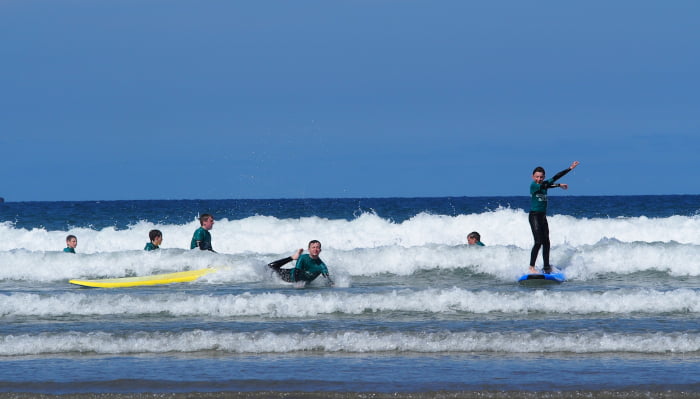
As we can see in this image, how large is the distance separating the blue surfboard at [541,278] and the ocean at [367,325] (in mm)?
315

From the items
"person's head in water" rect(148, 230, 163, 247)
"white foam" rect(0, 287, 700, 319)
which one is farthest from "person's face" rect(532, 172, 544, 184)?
"person's head in water" rect(148, 230, 163, 247)

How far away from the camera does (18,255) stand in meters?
17.6

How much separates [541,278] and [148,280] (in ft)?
24.7

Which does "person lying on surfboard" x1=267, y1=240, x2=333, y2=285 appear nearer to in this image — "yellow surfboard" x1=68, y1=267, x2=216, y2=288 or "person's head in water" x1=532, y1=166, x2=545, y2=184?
"yellow surfboard" x1=68, y1=267, x2=216, y2=288

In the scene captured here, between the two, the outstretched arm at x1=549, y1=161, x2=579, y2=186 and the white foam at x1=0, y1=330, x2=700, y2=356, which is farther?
the outstretched arm at x1=549, y1=161, x2=579, y2=186

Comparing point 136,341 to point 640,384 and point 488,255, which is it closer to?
point 640,384

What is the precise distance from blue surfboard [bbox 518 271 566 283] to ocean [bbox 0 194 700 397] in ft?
1.03

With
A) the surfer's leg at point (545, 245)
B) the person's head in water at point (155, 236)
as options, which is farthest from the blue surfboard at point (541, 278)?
the person's head in water at point (155, 236)

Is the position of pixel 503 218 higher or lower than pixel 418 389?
higher

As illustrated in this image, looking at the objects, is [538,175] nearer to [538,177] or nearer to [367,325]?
[538,177]

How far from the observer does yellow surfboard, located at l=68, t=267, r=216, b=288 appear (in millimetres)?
15352

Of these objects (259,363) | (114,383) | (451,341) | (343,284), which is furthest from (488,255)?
(114,383)

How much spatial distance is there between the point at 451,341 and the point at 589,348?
1.55 metres

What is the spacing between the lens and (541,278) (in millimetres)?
14180
